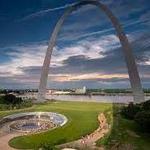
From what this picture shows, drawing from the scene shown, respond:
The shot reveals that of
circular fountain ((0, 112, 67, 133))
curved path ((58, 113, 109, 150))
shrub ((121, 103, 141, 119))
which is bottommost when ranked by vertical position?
curved path ((58, 113, 109, 150))

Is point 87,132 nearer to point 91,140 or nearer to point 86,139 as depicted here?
point 86,139

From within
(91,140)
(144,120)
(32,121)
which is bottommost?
(91,140)

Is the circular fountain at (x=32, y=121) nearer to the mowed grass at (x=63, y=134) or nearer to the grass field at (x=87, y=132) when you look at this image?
the mowed grass at (x=63, y=134)

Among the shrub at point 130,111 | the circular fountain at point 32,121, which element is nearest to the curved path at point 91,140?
the shrub at point 130,111

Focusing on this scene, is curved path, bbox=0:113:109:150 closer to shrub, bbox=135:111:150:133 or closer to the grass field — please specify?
the grass field

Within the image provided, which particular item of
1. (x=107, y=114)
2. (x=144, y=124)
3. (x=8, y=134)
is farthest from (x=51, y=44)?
(x=144, y=124)

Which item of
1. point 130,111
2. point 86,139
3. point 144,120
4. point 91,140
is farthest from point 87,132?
point 130,111

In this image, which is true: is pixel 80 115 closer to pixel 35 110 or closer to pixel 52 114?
pixel 52 114

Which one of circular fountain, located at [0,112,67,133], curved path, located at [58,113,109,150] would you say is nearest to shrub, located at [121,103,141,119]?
curved path, located at [58,113,109,150]
